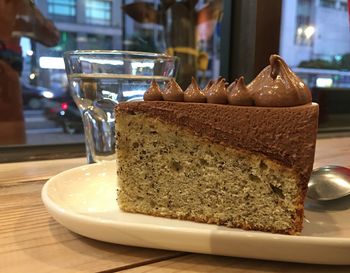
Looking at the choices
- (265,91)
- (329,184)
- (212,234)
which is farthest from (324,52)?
(212,234)

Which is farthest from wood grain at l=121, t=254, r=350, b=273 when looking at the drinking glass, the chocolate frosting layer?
the drinking glass

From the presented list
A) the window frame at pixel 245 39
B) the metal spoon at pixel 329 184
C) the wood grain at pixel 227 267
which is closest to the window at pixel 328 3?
the window frame at pixel 245 39

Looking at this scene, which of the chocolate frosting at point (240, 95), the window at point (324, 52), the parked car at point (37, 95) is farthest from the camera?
the window at point (324, 52)

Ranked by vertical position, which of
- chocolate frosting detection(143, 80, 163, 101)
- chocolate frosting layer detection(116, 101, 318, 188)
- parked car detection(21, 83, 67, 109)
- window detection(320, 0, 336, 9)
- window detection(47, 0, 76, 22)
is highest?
window detection(320, 0, 336, 9)

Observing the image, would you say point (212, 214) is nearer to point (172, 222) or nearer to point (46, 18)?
point (172, 222)

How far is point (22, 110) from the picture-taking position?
1619 millimetres

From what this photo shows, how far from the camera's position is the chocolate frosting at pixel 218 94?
0.58 metres

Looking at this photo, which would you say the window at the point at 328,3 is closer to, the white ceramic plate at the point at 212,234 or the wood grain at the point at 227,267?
the white ceramic plate at the point at 212,234

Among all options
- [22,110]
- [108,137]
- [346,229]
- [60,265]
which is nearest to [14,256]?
[60,265]

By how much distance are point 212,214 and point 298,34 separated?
172 centimetres

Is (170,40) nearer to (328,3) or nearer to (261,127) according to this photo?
(328,3)

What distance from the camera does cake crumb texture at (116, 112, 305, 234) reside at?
1.78 feet

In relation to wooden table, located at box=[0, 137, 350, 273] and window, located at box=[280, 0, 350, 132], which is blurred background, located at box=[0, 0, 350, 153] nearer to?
window, located at box=[280, 0, 350, 132]

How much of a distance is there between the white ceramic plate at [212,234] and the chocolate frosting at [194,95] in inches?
7.4
